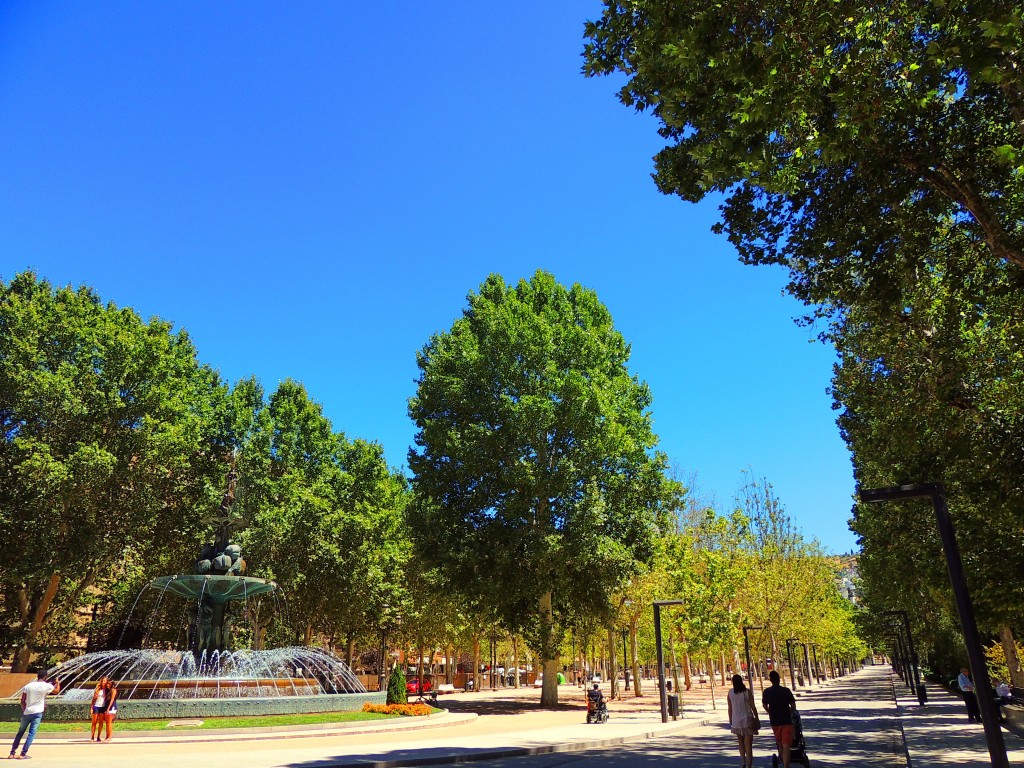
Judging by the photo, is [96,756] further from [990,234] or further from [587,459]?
[587,459]

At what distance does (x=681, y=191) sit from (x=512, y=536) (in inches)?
736

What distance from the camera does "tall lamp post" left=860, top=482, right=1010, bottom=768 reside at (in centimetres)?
850

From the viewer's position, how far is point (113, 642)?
39.0m

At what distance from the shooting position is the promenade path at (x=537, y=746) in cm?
1227

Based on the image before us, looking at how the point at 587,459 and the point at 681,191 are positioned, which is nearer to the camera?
the point at 681,191

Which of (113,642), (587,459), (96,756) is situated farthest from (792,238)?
(113,642)

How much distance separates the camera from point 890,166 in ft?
32.7

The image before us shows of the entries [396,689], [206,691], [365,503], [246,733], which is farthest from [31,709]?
[365,503]

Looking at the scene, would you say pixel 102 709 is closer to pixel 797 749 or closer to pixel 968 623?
pixel 797 749

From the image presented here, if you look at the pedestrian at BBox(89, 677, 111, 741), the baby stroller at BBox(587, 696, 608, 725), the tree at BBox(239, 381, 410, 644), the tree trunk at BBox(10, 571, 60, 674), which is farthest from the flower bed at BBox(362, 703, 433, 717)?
the tree trunk at BBox(10, 571, 60, 674)

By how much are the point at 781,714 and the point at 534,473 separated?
16941 mm

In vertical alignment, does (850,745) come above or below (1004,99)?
below

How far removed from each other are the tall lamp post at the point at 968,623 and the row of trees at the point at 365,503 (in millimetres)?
16168

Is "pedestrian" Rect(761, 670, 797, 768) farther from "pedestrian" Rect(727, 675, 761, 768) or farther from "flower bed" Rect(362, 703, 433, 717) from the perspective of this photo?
"flower bed" Rect(362, 703, 433, 717)
